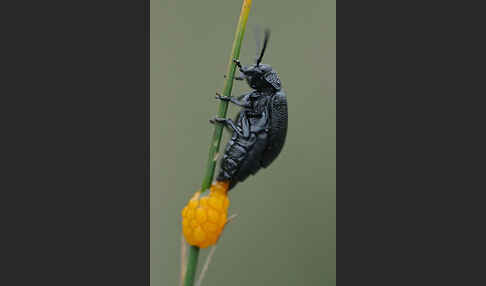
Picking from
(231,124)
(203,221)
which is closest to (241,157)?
Answer: (231,124)

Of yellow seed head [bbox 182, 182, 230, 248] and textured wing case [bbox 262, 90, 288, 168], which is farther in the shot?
textured wing case [bbox 262, 90, 288, 168]

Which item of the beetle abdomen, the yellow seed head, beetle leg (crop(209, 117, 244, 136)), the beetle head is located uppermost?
the beetle head

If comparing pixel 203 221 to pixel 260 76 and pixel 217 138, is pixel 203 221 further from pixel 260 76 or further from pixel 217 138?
pixel 260 76

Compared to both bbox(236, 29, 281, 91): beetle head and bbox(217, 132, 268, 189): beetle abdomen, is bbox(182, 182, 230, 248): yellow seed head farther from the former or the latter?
bbox(236, 29, 281, 91): beetle head

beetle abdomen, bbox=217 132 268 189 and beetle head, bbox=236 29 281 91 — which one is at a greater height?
beetle head, bbox=236 29 281 91

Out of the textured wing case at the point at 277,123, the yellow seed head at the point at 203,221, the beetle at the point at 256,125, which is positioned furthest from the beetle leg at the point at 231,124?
the yellow seed head at the point at 203,221

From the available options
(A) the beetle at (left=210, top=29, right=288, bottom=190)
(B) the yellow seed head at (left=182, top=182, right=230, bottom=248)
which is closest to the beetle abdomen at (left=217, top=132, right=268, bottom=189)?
(A) the beetle at (left=210, top=29, right=288, bottom=190)
